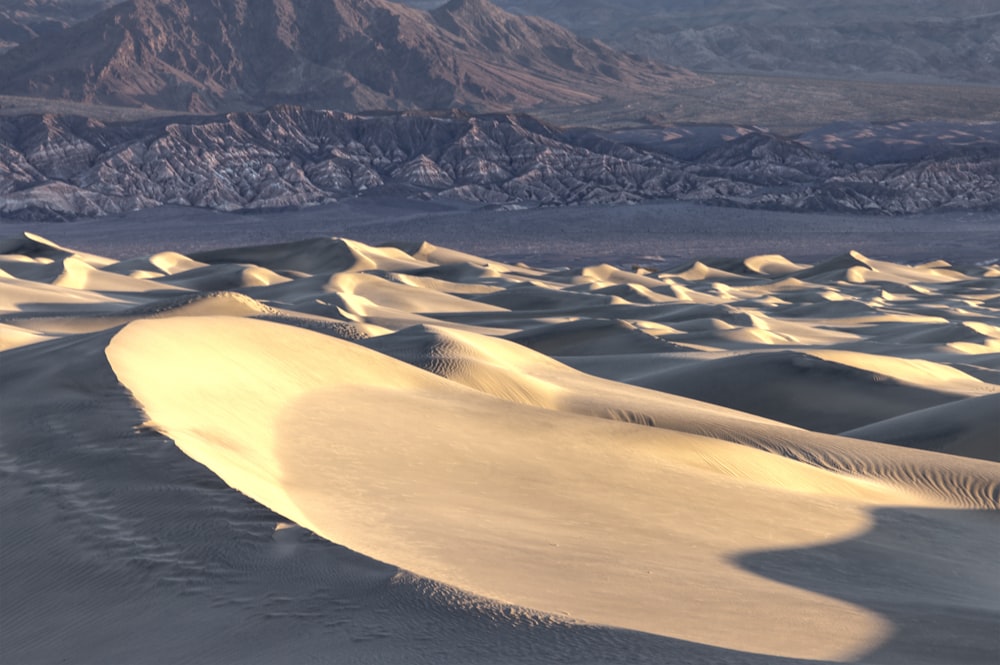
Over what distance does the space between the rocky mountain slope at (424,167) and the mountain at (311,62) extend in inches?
1889

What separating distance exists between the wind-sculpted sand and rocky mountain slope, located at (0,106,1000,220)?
8545 cm

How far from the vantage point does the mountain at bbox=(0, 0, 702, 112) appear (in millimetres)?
161500

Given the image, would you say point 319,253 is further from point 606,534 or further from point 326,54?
point 326,54

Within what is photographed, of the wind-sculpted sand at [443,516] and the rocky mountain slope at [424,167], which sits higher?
the wind-sculpted sand at [443,516]

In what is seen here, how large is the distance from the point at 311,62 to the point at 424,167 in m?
75.4

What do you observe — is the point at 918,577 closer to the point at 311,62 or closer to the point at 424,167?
the point at 424,167

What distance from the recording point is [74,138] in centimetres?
10538

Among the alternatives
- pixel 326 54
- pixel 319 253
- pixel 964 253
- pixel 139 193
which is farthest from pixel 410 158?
pixel 326 54

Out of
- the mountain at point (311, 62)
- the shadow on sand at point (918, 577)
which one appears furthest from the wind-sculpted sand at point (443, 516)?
the mountain at point (311, 62)

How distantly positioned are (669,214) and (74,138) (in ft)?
→ 151

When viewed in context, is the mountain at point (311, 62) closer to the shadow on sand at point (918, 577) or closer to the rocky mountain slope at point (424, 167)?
the rocky mountain slope at point (424, 167)

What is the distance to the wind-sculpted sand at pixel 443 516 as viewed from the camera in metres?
5.05

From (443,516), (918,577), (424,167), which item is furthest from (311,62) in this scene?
(443,516)

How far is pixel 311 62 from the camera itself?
17562 centimetres
